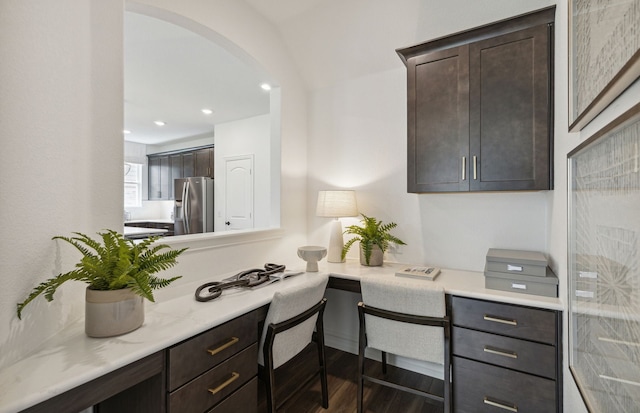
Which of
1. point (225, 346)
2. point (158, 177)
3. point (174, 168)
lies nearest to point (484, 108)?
point (225, 346)

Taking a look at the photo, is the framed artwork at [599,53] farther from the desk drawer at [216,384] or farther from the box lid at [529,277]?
the desk drawer at [216,384]

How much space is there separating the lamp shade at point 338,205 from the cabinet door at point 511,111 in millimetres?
958

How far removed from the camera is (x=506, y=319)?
5.28ft

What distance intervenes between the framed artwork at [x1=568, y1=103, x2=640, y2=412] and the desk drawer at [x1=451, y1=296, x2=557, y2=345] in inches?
19.6

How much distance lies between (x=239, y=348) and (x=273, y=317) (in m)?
0.22

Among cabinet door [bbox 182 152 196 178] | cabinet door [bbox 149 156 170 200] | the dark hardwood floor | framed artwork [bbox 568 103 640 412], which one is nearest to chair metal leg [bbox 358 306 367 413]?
the dark hardwood floor

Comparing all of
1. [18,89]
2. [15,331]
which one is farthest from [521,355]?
[18,89]

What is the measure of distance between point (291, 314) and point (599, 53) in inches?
64.1

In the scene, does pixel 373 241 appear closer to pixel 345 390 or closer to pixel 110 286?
pixel 345 390

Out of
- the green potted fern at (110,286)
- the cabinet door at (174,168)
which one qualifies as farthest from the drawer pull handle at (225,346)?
the cabinet door at (174,168)

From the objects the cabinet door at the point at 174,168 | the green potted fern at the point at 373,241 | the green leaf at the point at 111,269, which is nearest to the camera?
the green leaf at the point at 111,269

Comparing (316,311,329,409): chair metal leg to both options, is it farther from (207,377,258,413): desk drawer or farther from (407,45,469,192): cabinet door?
(407,45,469,192): cabinet door

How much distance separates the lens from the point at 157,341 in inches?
45.1

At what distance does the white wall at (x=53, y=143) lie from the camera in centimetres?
102
